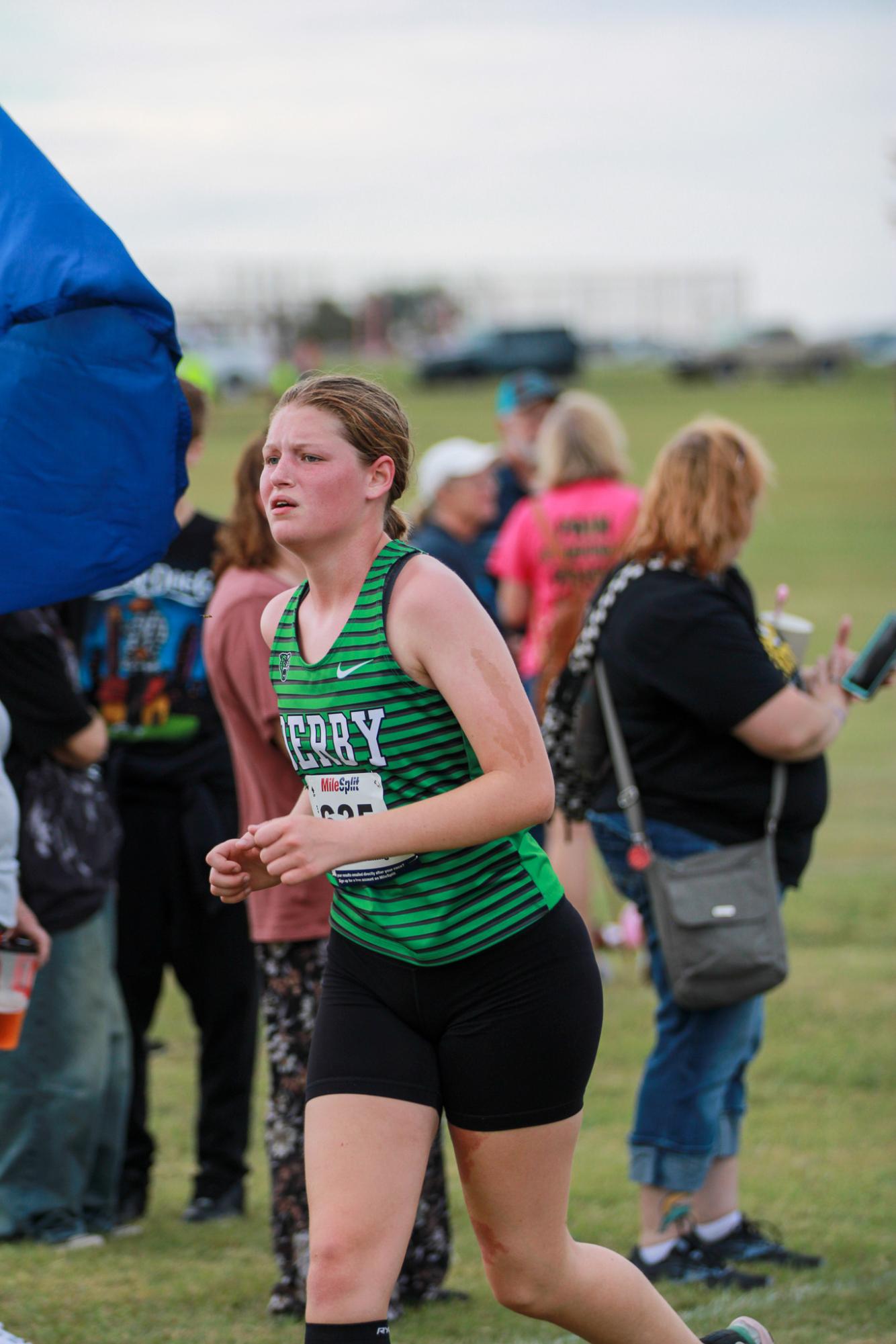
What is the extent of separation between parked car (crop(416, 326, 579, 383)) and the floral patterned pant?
49.3m

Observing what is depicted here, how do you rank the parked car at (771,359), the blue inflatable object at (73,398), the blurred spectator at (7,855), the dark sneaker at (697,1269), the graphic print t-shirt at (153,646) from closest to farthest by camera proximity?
1. the blue inflatable object at (73,398)
2. the blurred spectator at (7,855)
3. the dark sneaker at (697,1269)
4. the graphic print t-shirt at (153,646)
5. the parked car at (771,359)

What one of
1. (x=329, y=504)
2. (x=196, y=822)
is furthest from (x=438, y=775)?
(x=196, y=822)

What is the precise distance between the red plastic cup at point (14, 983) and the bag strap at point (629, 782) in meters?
1.58

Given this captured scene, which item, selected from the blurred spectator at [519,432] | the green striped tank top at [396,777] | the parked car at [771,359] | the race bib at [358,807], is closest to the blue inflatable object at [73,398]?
the green striped tank top at [396,777]

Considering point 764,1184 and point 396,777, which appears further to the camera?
point 764,1184

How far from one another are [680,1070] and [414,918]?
69.6 inches

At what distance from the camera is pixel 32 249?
3.59m

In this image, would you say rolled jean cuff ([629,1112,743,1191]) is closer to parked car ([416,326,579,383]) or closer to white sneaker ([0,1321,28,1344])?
white sneaker ([0,1321,28,1344])

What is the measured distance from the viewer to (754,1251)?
4648mm

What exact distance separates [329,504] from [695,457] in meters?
1.74

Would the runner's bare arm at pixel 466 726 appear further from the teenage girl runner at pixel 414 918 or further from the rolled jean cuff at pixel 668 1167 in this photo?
the rolled jean cuff at pixel 668 1167

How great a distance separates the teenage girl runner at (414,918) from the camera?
2.94m

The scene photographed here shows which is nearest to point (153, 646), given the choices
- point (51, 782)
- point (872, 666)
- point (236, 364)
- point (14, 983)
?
point (51, 782)

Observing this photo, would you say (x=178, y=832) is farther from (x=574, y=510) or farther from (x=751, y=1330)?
(x=574, y=510)
